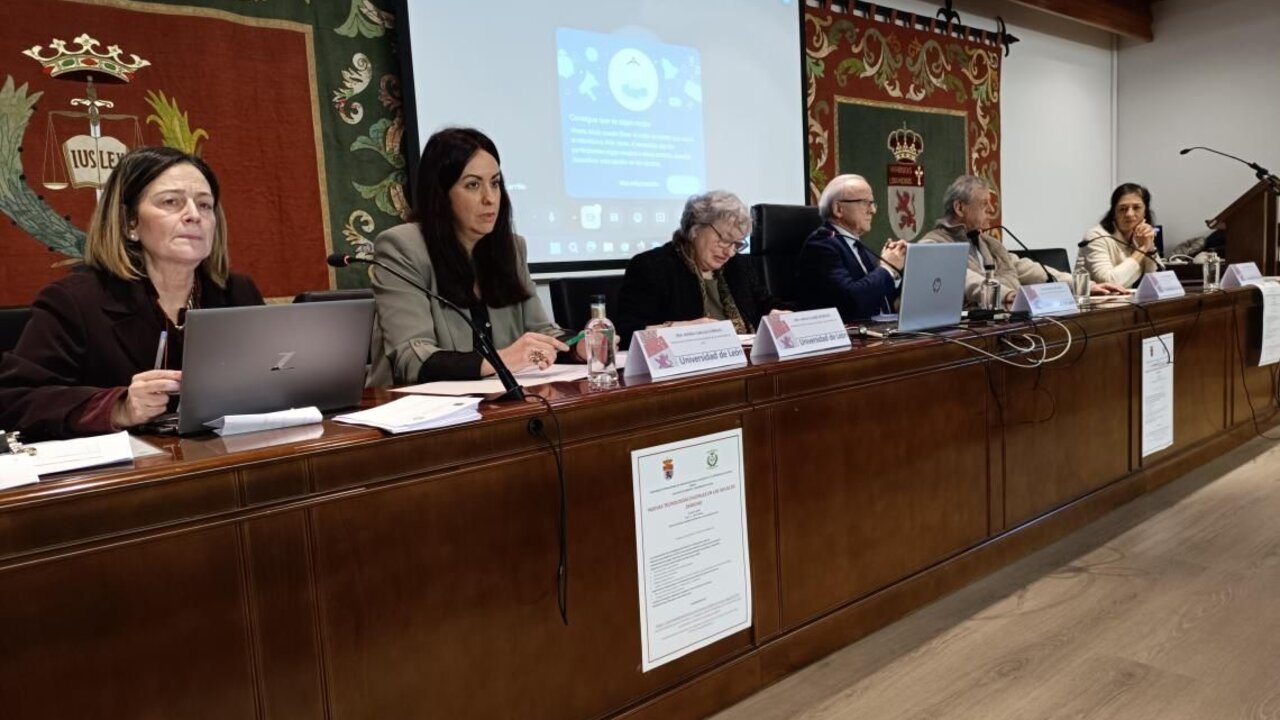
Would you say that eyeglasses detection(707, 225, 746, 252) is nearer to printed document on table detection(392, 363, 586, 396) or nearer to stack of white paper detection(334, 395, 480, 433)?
printed document on table detection(392, 363, 586, 396)

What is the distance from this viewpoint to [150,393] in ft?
3.99

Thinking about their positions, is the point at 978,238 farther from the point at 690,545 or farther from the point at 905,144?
the point at 690,545

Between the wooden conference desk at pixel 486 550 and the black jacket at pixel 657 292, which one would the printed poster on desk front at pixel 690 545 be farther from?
the black jacket at pixel 657 292

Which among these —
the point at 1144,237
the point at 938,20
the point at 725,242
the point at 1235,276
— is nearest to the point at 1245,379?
the point at 1235,276

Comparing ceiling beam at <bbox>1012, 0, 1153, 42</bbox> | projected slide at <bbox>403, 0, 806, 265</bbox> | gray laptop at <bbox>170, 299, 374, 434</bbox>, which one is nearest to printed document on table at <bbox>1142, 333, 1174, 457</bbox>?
projected slide at <bbox>403, 0, 806, 265</bbox>

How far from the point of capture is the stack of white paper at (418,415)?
1.16 meters

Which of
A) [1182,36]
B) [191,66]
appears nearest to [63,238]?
[191,66]

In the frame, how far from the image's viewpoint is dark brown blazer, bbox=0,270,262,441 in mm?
1279

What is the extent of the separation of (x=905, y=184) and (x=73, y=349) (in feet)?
14.4

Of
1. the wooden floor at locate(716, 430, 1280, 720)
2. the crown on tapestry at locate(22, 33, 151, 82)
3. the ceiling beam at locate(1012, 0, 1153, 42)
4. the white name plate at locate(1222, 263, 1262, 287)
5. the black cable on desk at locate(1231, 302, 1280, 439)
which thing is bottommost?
the wooden floor at locate(716, 430, 1280, 720)

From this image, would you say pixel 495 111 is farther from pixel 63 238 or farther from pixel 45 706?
pixel 45 706

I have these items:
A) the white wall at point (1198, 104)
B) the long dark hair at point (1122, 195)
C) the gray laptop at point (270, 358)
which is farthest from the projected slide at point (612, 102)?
the white wall at point (1198, 104)

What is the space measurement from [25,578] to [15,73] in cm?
210

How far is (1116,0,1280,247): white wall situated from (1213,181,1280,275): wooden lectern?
163 centimetres
